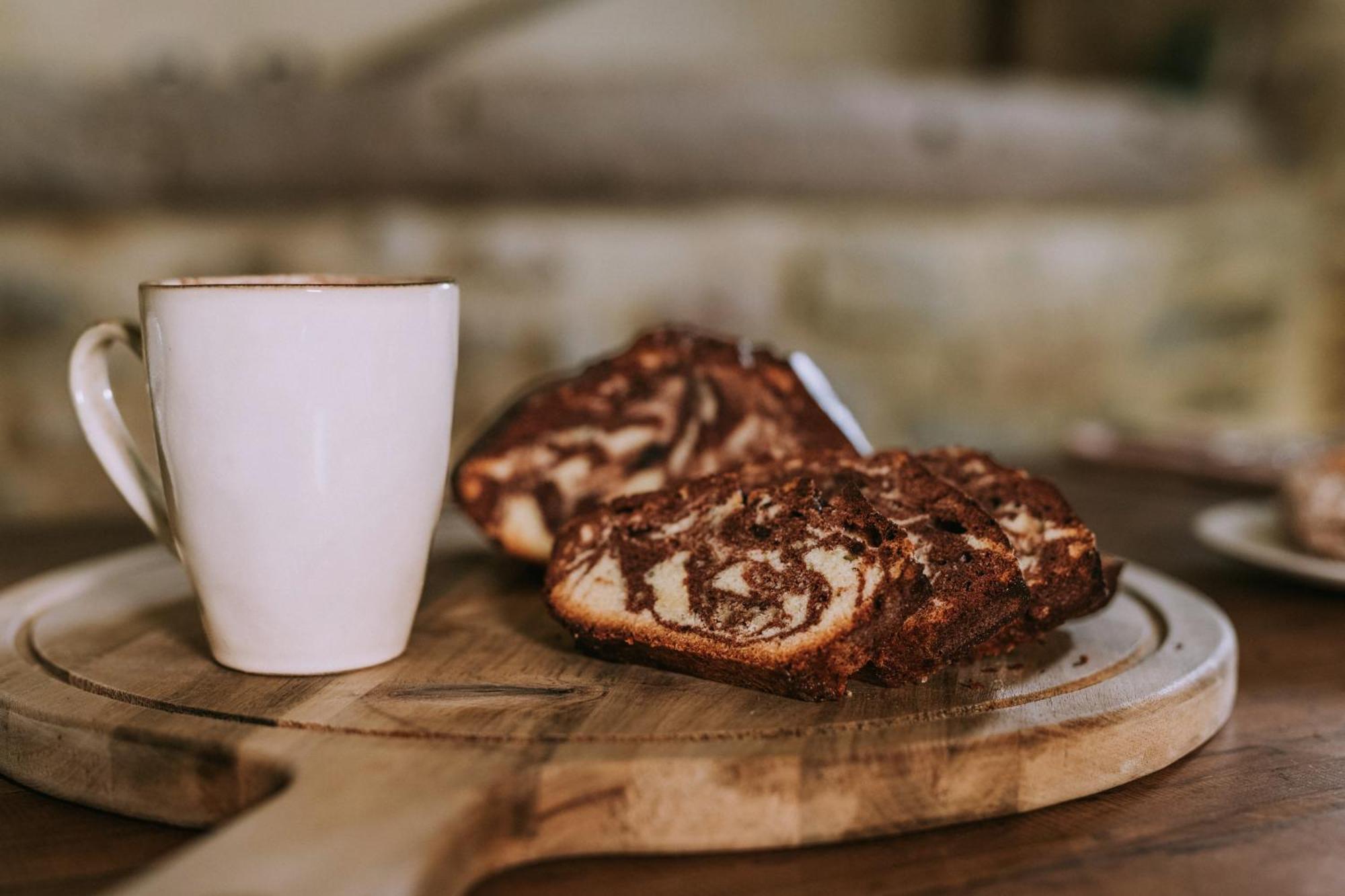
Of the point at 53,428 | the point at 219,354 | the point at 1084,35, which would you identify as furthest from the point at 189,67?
the point at 1084,35

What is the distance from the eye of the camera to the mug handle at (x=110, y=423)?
1.07 metres

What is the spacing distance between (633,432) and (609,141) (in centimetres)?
229

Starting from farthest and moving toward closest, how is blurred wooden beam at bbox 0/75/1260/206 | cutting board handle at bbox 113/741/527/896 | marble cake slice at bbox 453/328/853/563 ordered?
1. blurred wooden beam at bbox 0/75/1260/206
2. marble cake slice at bbox 453/328/853/563
3. cutting board handle at bbox 113/741/527/896

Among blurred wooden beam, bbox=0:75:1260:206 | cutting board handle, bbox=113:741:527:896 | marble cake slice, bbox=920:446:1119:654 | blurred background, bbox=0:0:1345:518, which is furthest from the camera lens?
blurred background, bbox=0:0:1345:518

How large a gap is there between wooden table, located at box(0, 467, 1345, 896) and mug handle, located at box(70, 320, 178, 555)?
0.94ft

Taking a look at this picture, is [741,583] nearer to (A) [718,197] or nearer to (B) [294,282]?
(B) [294,282]

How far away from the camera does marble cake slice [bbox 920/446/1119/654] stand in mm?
1040

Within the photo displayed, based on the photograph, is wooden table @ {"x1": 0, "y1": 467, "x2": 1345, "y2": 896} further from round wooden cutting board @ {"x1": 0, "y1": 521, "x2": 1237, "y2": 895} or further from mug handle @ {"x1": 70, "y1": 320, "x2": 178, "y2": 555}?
mug handle @ {"x1": 70, "y1": 320, "x2": 178, "y2": 555}

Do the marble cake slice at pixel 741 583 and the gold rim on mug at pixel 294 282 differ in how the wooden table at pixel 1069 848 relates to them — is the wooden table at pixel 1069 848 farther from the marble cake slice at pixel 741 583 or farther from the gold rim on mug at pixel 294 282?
the gold rim on mug at pixel 294 282

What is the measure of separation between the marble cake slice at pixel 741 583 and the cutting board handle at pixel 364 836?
0.22 metres

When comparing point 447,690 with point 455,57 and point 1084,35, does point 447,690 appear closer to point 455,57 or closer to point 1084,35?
point 455,57

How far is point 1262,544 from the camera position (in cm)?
157

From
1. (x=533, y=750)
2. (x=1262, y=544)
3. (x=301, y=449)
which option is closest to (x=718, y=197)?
(x=1262, y=544)

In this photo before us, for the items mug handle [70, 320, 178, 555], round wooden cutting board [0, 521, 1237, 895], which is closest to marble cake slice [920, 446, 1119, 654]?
round wooden cutting board [0, 521, 1237, 895]
